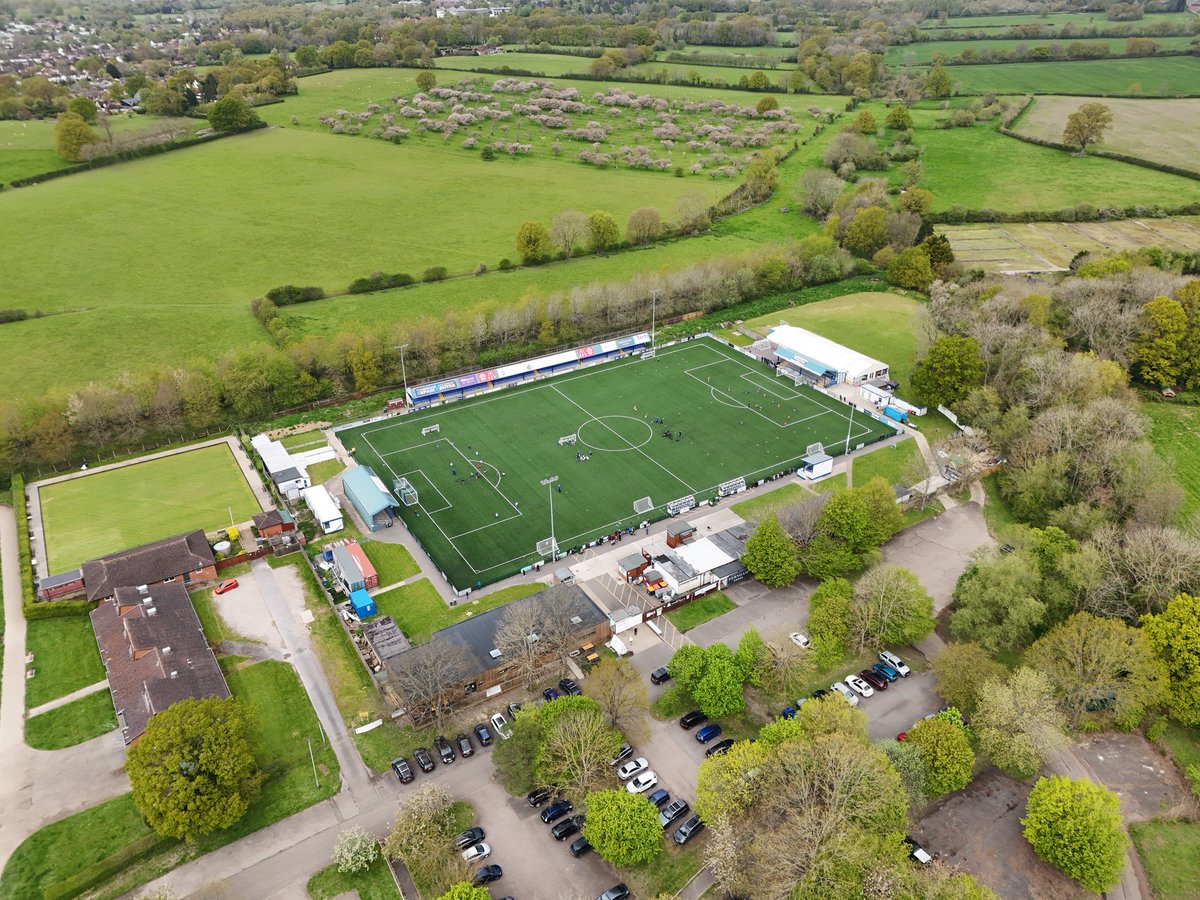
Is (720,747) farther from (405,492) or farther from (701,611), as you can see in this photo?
(405,492)

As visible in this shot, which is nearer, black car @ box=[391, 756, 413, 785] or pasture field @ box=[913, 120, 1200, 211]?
black car @ box=[391, 756, 413, 785]

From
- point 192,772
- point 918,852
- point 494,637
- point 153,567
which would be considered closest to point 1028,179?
point 918,852

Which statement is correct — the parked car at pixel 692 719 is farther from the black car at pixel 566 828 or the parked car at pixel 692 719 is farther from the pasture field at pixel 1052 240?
the pasture field at pixel 1052 240

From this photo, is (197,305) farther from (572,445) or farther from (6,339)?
(572,445)

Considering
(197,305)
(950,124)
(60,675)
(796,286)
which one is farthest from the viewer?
(950,124)

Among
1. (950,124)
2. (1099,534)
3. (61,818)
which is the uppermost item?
(950,124)

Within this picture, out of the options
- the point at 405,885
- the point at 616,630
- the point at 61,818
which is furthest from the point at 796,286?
the point at 61,818

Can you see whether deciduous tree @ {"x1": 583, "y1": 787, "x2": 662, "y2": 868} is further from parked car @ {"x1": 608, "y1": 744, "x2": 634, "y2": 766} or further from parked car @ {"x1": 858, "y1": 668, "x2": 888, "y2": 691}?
parked car @ {"x1": 858, "y1": 668, "x2": 888, "y2": 691}

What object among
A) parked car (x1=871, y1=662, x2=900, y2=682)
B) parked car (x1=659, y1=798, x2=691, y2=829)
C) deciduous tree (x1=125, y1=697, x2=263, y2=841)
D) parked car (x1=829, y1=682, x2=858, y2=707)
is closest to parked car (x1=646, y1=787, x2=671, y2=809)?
parked car (x1=659, y1=798, x2=691, y2=829)
